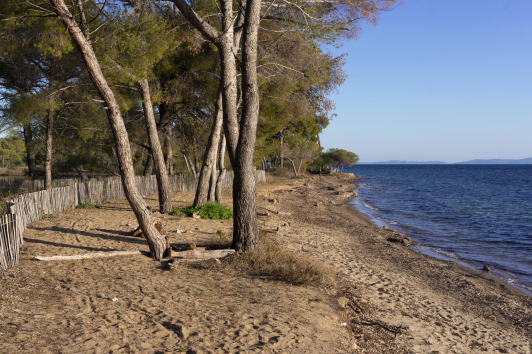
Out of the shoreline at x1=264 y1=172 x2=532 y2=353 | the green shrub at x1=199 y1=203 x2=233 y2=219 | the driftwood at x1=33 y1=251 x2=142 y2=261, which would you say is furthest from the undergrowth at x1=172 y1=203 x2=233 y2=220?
the driftwood at x1=33 y1=251 x2=142 y2=261

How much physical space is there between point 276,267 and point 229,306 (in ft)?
5.81

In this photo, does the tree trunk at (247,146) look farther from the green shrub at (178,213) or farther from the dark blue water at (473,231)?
the dark blue water at (473,231)

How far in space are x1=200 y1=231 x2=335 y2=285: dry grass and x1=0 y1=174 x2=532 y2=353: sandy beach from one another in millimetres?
210

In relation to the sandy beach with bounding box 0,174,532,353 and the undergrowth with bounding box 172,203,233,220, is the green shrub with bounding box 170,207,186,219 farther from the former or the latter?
the sandy beach with bounding box 0,174,532,353

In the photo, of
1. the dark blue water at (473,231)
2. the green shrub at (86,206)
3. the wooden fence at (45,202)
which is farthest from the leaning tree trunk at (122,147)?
the dark blue water at (473,231)

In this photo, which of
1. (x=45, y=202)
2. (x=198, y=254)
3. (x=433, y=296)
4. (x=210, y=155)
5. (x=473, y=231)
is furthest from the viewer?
(x=473, y=231)

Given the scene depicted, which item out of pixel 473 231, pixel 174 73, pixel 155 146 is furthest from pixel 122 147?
pixel 473 231

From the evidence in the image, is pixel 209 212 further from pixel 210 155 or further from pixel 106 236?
pixel 106 236

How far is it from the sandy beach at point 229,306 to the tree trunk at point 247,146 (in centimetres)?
109

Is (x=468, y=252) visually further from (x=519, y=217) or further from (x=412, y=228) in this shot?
(x=519, y=217)

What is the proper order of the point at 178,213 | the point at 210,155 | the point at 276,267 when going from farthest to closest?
1. the point at 210,155
2. the point at 178,213
3. the point at 276,267

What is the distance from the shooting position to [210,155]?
13688 mm

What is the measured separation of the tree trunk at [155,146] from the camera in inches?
512

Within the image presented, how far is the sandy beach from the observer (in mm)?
4590
